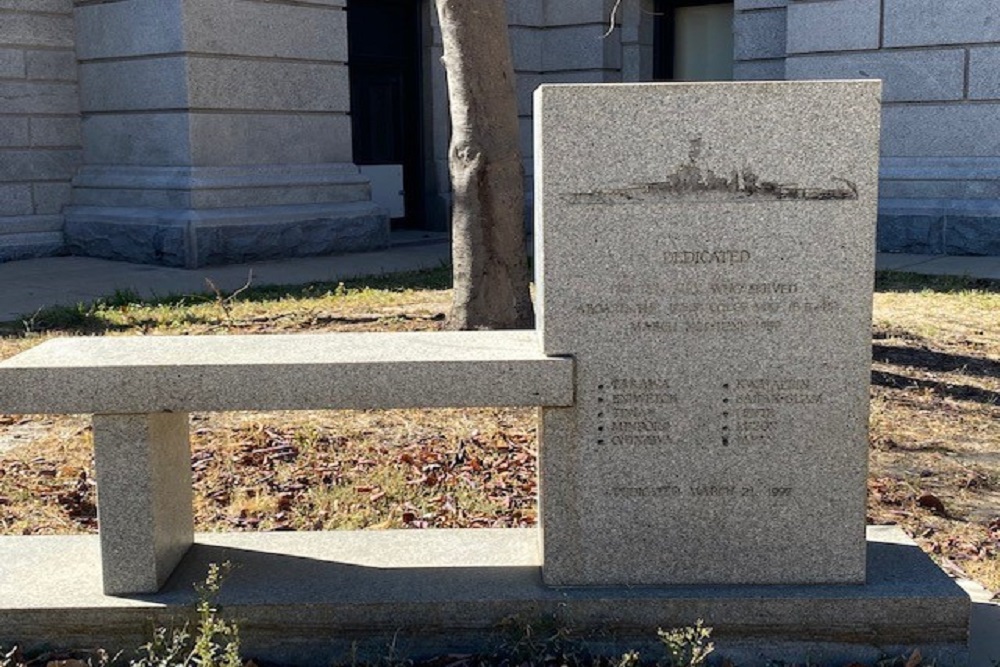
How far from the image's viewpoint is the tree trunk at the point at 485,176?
24.4ft

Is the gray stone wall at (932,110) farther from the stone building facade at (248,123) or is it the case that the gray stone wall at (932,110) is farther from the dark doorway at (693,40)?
the dark doorway at (693,40)

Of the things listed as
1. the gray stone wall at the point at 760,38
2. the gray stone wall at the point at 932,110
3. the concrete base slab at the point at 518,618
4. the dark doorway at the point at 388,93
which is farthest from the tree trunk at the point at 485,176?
the dark doorway at the point at 388,93

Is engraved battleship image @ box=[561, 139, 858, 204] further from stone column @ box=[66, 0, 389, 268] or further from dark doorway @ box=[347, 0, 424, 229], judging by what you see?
dark doorway @ box=[347, 0, 424, 229]

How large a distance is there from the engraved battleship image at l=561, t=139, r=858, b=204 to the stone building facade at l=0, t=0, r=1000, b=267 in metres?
9.65

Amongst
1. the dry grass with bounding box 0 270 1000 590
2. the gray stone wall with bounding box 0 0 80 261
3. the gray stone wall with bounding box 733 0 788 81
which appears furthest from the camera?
the gray stone wall with bounding box 733 0 788 81

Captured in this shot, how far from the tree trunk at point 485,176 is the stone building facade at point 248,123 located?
5.76 meters

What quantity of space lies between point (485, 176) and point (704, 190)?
4.07m

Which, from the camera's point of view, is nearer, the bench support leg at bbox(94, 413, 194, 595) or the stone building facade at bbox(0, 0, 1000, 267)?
the bench support leg at bbox(94, 413, 194, 595)

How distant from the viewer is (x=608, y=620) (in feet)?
11.8

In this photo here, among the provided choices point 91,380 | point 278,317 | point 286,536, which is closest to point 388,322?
point 278,317

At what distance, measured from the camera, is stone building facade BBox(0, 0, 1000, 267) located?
42.0ft

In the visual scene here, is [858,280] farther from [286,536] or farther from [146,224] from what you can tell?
[146,224]

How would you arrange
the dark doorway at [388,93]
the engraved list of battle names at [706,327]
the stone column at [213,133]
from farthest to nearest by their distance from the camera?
the dark doorway at [388,93] < the stone column at [213,133] < the engraved list of battle names at [706,327]

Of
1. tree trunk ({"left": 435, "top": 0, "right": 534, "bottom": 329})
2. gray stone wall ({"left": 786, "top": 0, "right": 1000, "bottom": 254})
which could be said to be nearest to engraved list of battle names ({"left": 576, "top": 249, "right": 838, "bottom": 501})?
tree trunk ({"left": 435, "top": 0, "right": 534, "bottom": 329})
